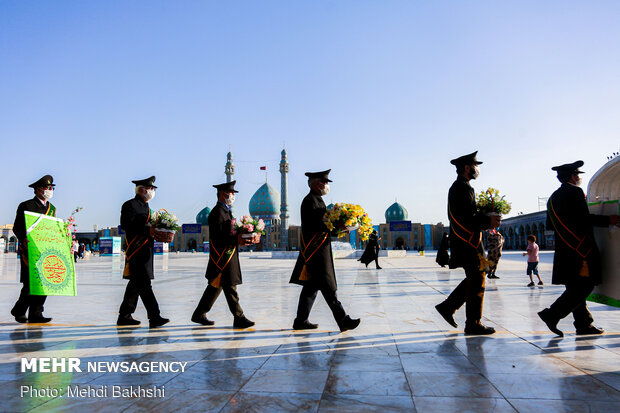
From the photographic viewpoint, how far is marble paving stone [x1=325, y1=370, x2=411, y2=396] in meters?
2.44

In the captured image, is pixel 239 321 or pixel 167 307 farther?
pixel 167 307

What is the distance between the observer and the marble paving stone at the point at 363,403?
7.13 ft

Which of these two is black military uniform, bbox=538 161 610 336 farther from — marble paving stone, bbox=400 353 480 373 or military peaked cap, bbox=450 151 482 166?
marble paving stone, bbox=400 353 480 373

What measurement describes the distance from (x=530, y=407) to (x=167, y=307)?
4.84 meters

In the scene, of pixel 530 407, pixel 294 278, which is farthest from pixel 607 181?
pixel 294 278

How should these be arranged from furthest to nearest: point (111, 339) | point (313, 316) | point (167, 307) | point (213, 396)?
1. point (167, 307)
2. point (313, 316)
3. point (111, 339)
4. point (213, 396)

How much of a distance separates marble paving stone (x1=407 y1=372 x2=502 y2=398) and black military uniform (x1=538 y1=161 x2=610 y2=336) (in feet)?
5.26

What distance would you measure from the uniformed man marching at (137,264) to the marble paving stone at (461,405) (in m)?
3.02

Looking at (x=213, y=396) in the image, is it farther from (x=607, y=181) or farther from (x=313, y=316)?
(x=607, y=181)

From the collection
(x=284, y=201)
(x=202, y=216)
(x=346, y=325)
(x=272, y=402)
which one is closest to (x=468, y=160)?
(x=346, y=325)

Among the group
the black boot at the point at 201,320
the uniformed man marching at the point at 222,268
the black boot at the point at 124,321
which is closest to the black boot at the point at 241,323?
the uniformed man marching at the point at 222,268

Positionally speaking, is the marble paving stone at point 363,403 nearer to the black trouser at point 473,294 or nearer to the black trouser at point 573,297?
the black trouser at point 473,294

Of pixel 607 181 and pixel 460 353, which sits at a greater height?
pixel 607 181

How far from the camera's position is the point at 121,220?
460 centimetres
